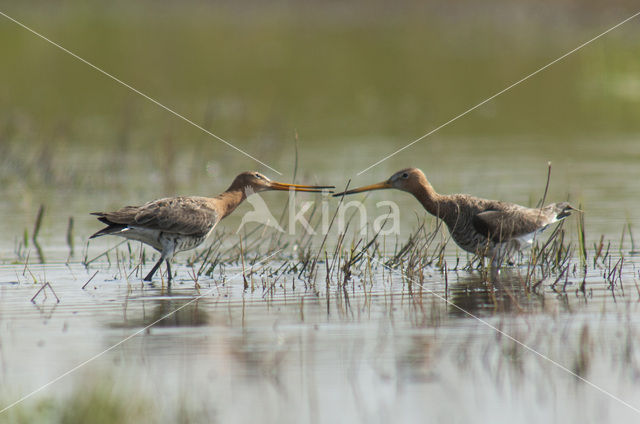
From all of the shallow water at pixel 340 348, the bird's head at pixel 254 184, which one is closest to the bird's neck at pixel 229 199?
the bird's head at pixel 254 184

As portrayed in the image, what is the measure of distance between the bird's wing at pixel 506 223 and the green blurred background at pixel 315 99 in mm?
1855

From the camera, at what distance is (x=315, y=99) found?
26.7 m

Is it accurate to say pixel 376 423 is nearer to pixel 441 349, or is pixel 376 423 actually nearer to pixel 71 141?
pixel 441 349

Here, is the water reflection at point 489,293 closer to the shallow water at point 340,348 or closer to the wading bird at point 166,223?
the shallow water at point 340,348

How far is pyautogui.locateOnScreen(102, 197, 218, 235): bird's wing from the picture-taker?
1060 cm

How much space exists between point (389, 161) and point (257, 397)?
39.4ft

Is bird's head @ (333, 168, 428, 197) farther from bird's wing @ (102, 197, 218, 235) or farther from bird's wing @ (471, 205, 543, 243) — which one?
bird's wing @ (102, 197, 218, 235)

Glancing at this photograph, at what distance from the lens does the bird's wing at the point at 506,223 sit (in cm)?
1057

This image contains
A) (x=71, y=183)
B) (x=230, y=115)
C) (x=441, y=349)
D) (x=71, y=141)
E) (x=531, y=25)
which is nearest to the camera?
(x=441, y=349)

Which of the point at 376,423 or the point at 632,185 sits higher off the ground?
the point at 632,185

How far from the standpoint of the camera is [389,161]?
59.6ft

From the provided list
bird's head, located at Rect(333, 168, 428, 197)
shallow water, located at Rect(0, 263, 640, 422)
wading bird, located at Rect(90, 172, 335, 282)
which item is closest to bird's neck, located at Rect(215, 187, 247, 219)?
wading bird, located at Rect(90, 172, 335, 282)

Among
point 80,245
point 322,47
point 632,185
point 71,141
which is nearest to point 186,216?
point 80,245

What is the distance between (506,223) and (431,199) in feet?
3.92
